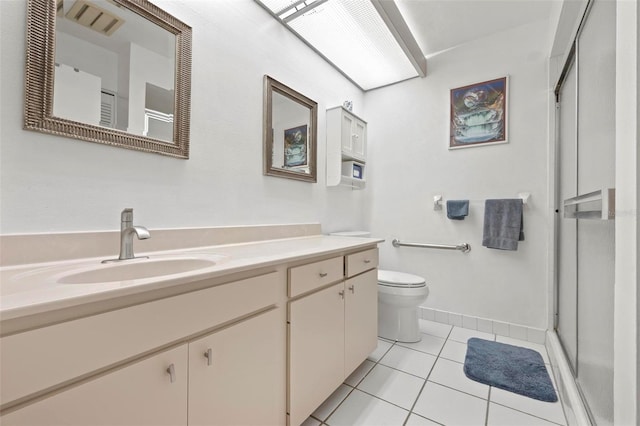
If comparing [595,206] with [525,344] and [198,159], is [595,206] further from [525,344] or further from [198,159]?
[198,159]

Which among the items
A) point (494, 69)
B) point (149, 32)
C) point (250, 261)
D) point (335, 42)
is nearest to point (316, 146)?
point (335, 42)

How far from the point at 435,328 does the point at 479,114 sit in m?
1.90

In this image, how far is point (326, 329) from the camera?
1.25m

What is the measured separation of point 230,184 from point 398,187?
5.74ft

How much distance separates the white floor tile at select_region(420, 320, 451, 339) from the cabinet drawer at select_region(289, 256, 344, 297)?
4.40ft

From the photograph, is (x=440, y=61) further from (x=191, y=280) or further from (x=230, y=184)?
(x=191, y=280)

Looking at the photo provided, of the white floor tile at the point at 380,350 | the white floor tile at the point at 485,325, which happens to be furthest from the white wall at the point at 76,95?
the white floor tile at the point at 485,325

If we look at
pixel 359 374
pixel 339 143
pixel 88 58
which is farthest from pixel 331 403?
pixel 88 58

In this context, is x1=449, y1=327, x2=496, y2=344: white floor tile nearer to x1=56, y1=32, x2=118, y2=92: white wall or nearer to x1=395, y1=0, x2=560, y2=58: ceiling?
x1=395, y1=0, x2=560, y2=58: ceiling

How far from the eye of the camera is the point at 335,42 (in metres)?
2.00

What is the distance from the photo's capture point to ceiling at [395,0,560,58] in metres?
1.88

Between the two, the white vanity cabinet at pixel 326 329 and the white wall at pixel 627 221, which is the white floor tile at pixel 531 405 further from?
the white wall at pixel 627 221

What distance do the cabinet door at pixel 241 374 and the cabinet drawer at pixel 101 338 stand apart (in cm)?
7

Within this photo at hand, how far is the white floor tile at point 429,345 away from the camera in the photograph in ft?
6.28
